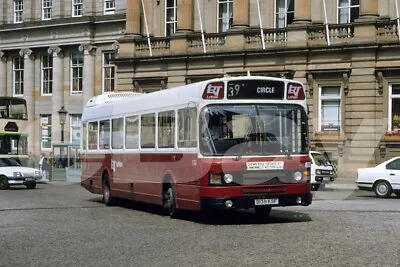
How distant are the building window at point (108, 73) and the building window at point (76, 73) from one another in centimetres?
235

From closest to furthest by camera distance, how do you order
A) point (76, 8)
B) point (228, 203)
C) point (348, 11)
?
point (228, 203)
point (348, 11)
point (76, 8)

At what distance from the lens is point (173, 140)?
61.6 feet

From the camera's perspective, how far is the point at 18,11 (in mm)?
67188

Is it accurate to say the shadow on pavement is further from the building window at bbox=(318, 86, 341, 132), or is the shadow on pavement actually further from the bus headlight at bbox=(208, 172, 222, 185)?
the building window at bbox=(318, 86, 341, 132)

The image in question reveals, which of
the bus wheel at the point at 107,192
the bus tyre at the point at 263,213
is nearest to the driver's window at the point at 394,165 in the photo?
the bus wheel at the point at 107,192

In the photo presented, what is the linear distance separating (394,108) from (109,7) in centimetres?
2889

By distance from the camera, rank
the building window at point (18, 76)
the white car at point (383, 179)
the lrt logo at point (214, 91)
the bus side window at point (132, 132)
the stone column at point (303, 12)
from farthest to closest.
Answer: the building window at point (18, 76)
the stone column at point (303, 12)
the white car at point (383, 179)
the bus side window at point (132, 132)
the lrt logo at point (214, 91)

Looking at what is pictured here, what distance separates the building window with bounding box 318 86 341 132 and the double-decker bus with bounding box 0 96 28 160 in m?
16.1

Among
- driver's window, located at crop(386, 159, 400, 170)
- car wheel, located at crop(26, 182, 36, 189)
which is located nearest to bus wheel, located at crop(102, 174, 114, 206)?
driver's window, located at crop(386, 159, 400, 170)

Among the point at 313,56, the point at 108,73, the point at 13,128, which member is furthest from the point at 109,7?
the point at 313,56

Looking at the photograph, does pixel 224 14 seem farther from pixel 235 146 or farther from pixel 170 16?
pixel 235 146

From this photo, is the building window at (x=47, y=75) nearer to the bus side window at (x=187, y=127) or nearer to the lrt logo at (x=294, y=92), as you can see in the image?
the bus side window at (x=187, y=127)

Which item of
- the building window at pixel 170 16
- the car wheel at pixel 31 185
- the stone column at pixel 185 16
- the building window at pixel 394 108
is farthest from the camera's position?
the building window at pixel 170 16

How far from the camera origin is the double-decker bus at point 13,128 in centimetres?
4069
